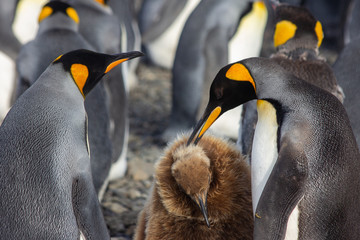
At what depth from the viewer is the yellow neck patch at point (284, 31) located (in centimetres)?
283

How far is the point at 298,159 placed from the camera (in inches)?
79.0

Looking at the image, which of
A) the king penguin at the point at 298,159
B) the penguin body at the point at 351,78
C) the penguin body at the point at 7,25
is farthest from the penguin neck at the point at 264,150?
the penguin body at the point at 7,25

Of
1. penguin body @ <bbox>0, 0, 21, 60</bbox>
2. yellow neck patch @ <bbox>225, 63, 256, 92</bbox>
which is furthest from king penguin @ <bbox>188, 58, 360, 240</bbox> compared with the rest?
penguin body @ <bbox>0, 0, 21, 60</bbox>

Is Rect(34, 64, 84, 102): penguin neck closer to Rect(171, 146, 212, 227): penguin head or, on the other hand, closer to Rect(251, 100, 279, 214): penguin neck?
Rect(171, 146, 212, 227): penguin head

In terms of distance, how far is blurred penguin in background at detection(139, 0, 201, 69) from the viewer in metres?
6.09

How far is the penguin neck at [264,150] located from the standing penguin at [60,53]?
1.09 metres

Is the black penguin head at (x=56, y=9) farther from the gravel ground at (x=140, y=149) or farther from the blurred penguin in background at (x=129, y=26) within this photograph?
the blurred penguin in background at (x=129, y=26)

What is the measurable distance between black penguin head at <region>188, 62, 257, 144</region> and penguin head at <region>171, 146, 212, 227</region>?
11 cm

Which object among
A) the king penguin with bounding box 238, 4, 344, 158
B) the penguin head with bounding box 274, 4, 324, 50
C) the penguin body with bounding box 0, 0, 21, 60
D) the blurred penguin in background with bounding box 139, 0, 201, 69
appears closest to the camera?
the king penguin with bounding box 238, 4, 344, 158

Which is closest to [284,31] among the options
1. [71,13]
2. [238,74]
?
[238,74]

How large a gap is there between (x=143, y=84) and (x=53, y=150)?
366 centimetres

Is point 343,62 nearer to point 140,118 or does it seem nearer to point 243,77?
point 243,77

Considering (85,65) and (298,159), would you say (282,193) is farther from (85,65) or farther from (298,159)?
(85,65)

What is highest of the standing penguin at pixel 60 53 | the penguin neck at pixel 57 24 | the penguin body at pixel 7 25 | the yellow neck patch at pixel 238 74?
the yellow neck patch at pixel 238 74
